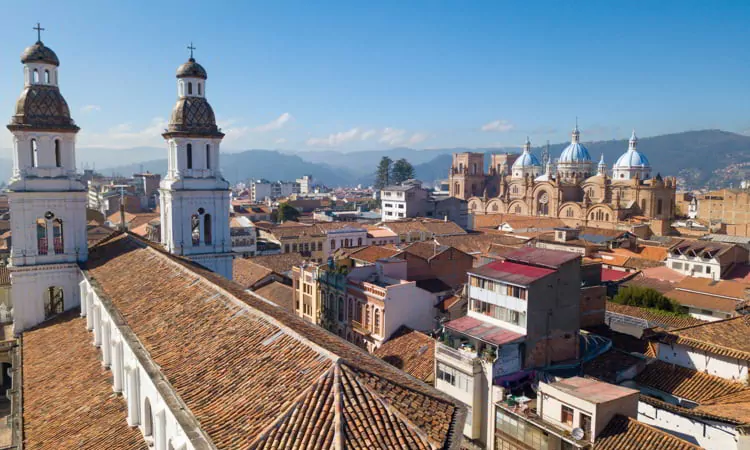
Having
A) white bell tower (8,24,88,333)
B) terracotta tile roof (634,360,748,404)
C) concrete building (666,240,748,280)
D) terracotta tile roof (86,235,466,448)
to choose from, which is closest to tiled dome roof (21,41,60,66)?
white bell tower (8,24,88,333)

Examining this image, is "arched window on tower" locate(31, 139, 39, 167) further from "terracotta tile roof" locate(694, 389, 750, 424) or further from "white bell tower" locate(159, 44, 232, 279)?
"terracotta tile roof" locate(694, 389, 750, 424)

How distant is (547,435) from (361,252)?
20.2 m

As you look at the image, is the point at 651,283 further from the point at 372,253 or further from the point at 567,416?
the point at 567,416

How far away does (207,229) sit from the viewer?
27875mm

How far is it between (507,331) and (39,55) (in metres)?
22.6

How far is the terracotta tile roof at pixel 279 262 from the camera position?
43562 millimetres

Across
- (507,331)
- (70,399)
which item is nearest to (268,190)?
(507,331)

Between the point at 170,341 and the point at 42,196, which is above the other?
the point at 42,196

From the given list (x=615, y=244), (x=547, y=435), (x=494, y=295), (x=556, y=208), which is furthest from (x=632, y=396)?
(x=556, y=208)

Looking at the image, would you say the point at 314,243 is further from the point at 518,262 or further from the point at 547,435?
the point at 547,435

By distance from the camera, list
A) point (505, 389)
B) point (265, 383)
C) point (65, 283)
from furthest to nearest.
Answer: point (65, 283), point (505, 389), point (265, 383)

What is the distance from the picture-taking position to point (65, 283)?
25797 mm

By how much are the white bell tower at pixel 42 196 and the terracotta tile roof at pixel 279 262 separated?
18.3 meters

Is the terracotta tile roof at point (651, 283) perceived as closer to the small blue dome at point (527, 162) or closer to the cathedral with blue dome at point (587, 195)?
the cathedral with blue dome at point (587, 195)
